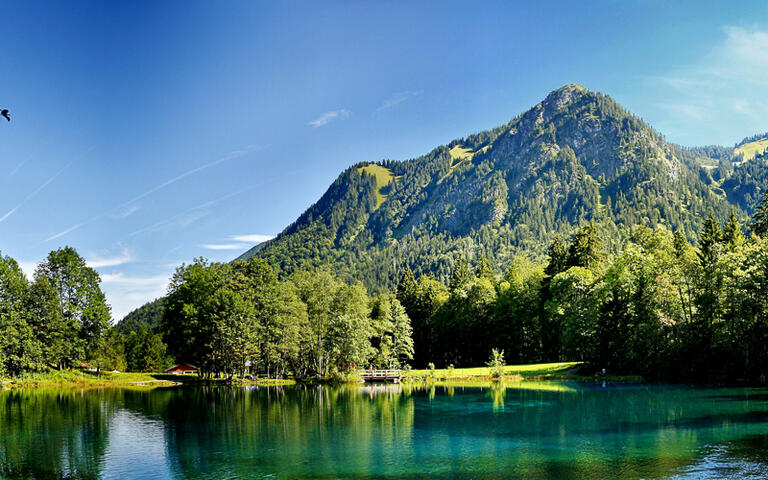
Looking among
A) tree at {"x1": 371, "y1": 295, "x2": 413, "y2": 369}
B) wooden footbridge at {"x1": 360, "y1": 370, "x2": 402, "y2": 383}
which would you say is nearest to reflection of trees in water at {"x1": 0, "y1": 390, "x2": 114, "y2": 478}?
wooden footbridge at {"x1": 360, "y1": 370, "x2": 402, "y2": 383}

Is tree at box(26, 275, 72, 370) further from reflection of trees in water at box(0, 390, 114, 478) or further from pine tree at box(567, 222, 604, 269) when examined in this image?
pine tree at box(567, 222, 604, 269)

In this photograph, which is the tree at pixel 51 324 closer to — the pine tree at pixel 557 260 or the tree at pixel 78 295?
the tree at pixel 78 295

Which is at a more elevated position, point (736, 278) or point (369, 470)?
point (736, 278)

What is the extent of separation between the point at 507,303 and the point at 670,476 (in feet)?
238

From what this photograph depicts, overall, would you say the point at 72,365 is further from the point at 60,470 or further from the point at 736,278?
the point at 736,278

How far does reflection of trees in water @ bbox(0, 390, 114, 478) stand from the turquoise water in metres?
0.08

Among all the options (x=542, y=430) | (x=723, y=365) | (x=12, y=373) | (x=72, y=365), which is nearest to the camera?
(x=542, y=430)

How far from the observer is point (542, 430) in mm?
31406

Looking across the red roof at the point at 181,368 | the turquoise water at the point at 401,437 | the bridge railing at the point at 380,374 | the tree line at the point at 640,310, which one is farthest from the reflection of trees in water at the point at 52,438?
the red roof at the point at 181,368

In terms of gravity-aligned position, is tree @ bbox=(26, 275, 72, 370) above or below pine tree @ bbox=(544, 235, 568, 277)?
below

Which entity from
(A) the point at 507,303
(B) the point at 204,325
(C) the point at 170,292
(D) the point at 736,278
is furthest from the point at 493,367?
(C) the point at 170,292

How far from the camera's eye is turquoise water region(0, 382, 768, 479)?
22578 mm

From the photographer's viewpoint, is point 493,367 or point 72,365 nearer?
point 493,367

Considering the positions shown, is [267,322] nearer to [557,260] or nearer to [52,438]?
[52,438]
